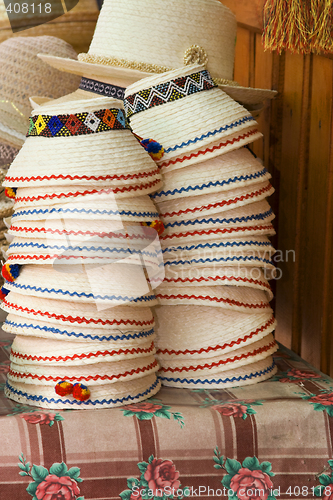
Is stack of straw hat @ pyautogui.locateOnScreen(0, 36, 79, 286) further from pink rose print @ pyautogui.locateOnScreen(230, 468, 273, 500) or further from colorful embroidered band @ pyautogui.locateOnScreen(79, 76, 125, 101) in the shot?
pink rose print @ pyautogui.locateOnScreen(230, 468, 273, 500)

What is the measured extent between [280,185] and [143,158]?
0.90 metres

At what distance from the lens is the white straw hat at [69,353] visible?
0.93m

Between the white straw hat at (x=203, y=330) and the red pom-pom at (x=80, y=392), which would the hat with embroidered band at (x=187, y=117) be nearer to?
the white straw hat at (x=203, y=330)

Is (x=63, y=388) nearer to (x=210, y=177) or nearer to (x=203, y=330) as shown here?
(x=203, y=330)

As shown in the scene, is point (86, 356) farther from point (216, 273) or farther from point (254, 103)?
point (254, 103)

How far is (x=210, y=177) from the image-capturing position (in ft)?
3.48

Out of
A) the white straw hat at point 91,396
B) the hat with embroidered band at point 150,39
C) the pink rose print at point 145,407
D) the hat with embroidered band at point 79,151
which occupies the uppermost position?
the hat with embroidered band at point 150,39

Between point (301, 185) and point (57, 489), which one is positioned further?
point (301, 185)

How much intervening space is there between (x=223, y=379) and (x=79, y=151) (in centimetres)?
53

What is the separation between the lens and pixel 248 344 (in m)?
1.08

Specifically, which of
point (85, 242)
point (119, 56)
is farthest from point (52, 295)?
point (119, 56)

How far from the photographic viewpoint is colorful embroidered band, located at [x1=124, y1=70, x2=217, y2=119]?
110 centimetres

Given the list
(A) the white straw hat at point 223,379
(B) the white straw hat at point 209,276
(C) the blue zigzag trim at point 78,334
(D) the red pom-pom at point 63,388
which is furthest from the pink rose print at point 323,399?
(D) the red pom-pom at point 63,388

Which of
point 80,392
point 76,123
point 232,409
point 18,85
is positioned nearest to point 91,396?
point 80,392
